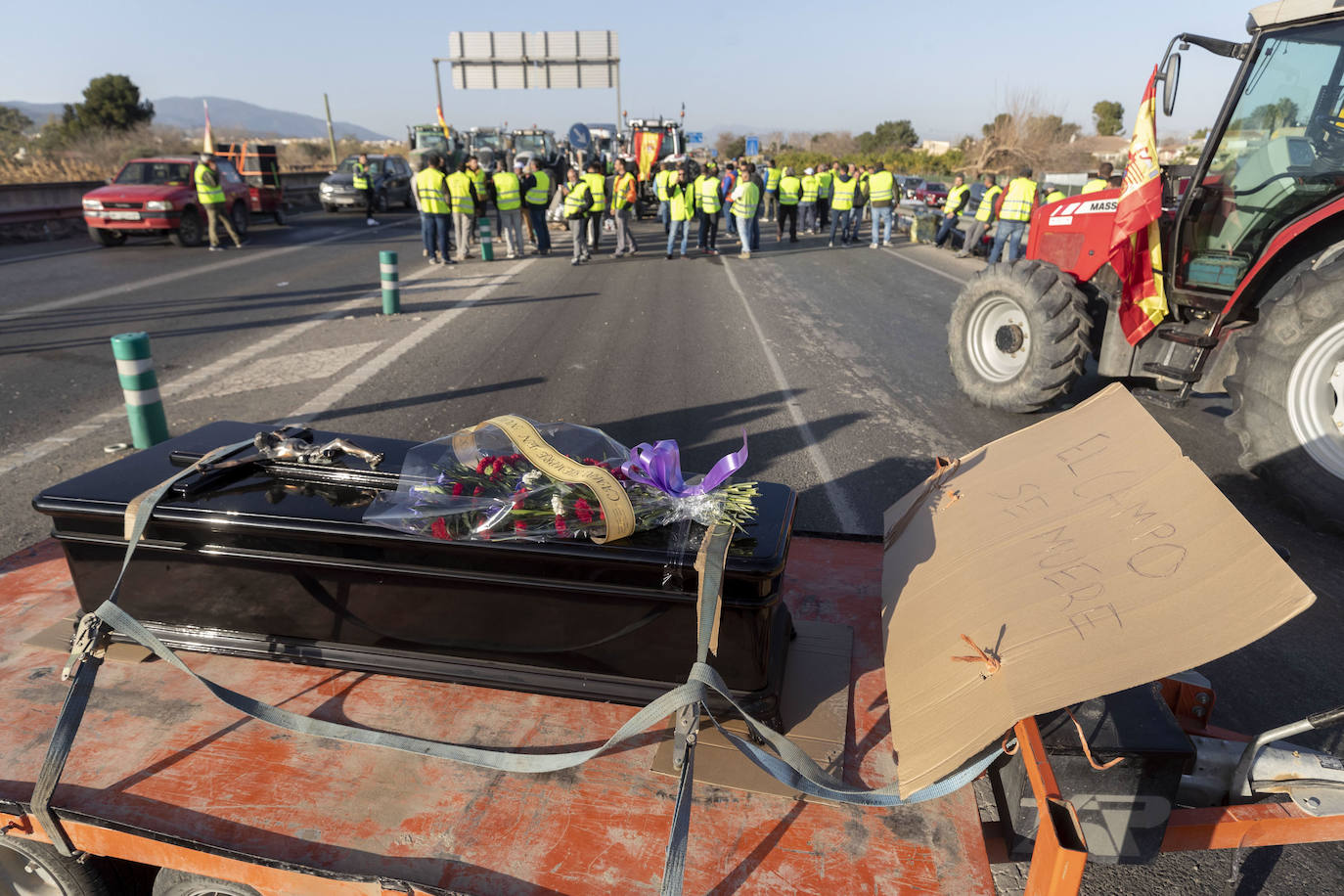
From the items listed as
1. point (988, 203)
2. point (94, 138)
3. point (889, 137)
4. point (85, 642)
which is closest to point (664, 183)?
point (988, 203)

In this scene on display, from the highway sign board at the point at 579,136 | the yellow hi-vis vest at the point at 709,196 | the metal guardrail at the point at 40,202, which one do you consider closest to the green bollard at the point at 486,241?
the yellow hi-vis vest at the point at 709,196

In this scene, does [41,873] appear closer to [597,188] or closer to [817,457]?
[817,457]

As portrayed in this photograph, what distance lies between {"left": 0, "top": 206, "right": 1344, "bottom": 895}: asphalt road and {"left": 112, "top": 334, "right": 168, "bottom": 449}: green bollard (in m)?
0.33

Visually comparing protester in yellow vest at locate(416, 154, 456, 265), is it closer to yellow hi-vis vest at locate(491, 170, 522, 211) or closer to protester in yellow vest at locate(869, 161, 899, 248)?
yellow hi-vis vest at locate(491, 170, 522, 211)

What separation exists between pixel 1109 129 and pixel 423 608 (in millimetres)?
57307

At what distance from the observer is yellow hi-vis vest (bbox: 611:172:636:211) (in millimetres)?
16344

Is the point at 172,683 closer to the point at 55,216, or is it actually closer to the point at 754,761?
the point at 754,761

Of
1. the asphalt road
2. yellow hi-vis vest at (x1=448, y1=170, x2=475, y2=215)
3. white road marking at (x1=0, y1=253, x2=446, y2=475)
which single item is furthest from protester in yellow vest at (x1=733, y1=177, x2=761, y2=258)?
white road marking at (x1=0, y1=253, x2=446, y2=475)

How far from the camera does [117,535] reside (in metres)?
2.50

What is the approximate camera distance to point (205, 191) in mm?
15555

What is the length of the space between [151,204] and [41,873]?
1710 cm

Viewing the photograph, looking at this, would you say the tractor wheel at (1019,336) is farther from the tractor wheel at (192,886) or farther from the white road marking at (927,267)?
the white road marking at (927,267)

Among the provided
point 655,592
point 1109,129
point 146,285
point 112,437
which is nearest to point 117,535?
point 655,592

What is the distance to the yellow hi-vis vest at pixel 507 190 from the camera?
15.0 m
